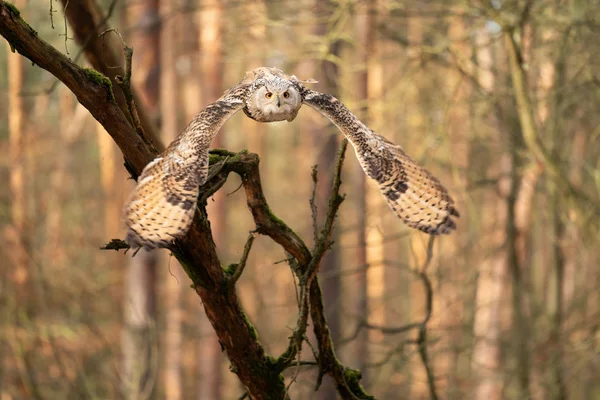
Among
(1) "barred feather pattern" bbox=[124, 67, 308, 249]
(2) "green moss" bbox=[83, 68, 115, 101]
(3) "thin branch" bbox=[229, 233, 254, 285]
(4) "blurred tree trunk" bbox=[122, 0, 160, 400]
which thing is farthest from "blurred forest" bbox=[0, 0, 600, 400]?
(2) "green moss" bbox=[83, 68, 115, 101]

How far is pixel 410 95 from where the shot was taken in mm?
9680

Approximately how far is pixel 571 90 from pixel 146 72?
20.1 feet

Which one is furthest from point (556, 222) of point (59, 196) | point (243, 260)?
point (59, 196)

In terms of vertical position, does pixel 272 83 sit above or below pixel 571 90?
below

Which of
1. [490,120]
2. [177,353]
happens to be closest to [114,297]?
[177,353]

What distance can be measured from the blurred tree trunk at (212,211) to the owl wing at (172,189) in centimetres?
706

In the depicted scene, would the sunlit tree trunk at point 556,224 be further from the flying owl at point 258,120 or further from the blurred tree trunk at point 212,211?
the blurred tree trunk at point 212,211

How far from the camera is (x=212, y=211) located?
1096 centimetres

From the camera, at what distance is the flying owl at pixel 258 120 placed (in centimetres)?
284

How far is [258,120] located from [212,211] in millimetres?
7602

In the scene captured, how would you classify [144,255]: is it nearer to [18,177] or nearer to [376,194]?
[18,177]

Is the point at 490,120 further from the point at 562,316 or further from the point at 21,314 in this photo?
the point at 21,314

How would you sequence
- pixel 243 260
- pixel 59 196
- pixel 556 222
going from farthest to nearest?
1. pixel 59 196
2. pixel 556 222
3. pixel 243 260

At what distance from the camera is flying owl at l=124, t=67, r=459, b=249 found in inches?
112
